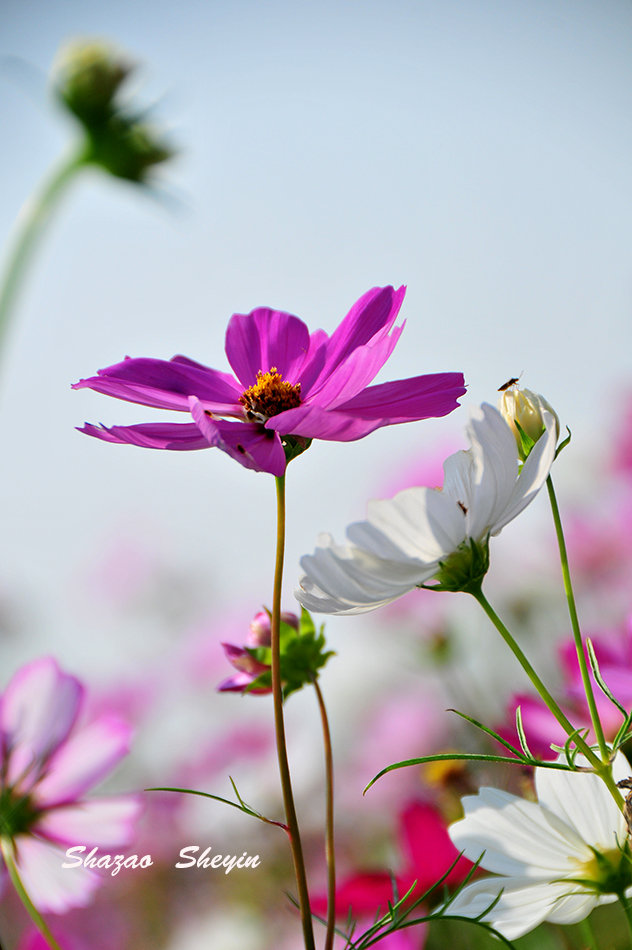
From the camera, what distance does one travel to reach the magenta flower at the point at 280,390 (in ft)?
0.58

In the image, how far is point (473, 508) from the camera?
0.16 meters

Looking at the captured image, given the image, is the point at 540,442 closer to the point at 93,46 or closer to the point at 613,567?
the point at 93,46

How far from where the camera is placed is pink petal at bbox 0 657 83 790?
0.20 metres

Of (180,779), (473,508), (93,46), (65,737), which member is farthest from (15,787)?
(180,779)

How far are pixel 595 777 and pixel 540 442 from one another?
7 centimetres

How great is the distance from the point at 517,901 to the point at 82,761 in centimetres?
11

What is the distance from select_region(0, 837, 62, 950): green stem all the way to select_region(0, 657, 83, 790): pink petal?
2cm

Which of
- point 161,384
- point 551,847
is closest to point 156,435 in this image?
point 161,384

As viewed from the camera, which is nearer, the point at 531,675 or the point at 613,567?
the point at 531,675

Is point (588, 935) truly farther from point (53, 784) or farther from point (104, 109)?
point (104, 109)

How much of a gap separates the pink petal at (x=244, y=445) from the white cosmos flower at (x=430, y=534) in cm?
2

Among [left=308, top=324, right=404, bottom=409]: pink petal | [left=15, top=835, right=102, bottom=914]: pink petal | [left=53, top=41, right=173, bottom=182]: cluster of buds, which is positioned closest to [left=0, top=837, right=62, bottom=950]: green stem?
[left=15, top=835, right=102, bottom=914]: pink petal

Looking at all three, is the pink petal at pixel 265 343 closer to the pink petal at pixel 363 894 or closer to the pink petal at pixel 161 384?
the pink petal at pixel 161 384

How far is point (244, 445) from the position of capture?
186mm
